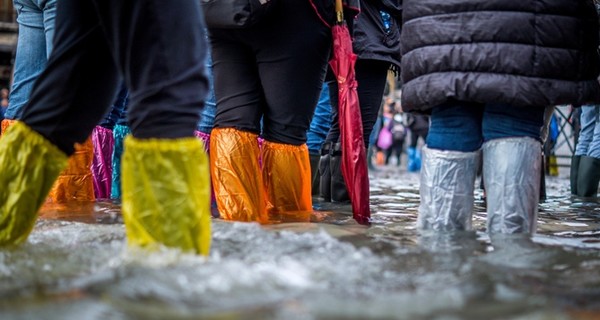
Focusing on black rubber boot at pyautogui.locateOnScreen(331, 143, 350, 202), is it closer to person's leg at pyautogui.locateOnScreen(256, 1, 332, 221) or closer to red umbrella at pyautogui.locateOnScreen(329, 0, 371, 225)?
person's leg at pyautogui.locateOnScreen(256, 1, 332, 221)

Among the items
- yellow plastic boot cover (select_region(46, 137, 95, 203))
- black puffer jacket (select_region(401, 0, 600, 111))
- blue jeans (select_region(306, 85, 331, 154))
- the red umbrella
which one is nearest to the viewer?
black puffer jacket (select_region(401, 0, 600, 111))

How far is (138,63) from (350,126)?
1.38m

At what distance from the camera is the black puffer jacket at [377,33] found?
4246 mm

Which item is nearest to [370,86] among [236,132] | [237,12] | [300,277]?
[236,132]

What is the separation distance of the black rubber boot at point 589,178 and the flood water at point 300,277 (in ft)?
10.2

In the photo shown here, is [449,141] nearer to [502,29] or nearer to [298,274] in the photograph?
[502,29]

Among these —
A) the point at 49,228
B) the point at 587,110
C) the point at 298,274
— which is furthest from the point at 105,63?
the point at 587,110

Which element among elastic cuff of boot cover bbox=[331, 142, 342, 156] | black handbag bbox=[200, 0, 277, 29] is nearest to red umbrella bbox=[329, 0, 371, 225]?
black handbag bbox=[200, 0, 277, 29]

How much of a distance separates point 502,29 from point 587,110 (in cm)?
375

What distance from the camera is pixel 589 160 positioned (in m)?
5.43

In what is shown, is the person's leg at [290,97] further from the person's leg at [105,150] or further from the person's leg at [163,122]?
the person's leg at [105,150]

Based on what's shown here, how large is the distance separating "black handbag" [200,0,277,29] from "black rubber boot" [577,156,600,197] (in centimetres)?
349

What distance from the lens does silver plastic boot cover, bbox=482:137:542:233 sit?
2.43 metres

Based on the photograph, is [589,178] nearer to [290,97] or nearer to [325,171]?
[325,171]
